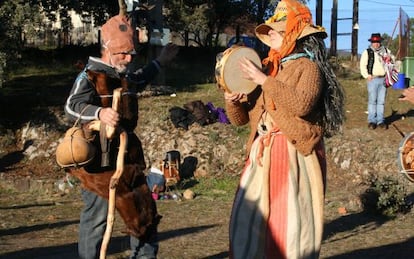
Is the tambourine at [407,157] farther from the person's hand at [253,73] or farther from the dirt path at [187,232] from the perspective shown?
the person's hand at [253,73]

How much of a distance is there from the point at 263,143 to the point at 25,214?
A: 5.41 metres

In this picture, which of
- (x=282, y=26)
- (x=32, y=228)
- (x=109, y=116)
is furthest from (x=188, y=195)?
(x=282, y=26)

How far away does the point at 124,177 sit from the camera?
464cm

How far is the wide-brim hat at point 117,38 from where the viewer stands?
182 inches

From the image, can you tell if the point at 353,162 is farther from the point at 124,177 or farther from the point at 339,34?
the point at 339,34

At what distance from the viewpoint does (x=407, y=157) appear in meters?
5.58

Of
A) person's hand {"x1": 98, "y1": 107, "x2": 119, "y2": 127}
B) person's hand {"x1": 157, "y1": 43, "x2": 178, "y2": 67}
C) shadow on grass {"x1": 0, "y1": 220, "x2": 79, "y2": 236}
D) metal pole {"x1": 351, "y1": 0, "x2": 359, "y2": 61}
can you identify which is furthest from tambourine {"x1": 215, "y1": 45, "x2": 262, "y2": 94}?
metal pole {"x1": 351, "y1": 0, "x2": 359, "y2": 61}

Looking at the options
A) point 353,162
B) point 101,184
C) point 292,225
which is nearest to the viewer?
point 292,225

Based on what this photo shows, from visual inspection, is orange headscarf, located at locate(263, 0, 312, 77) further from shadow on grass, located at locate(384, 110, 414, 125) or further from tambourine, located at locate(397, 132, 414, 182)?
shadow on grass, located at locate(384, 110, 414, 125)

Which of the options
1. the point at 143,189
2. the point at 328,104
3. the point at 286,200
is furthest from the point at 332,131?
the point at 143,189

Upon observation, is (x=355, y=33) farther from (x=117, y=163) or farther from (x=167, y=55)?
(x=117, y=163)

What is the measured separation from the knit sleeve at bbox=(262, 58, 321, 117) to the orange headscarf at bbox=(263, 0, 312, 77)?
147 mm

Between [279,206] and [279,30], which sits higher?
[279,30]

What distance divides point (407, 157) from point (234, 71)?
1997mm
